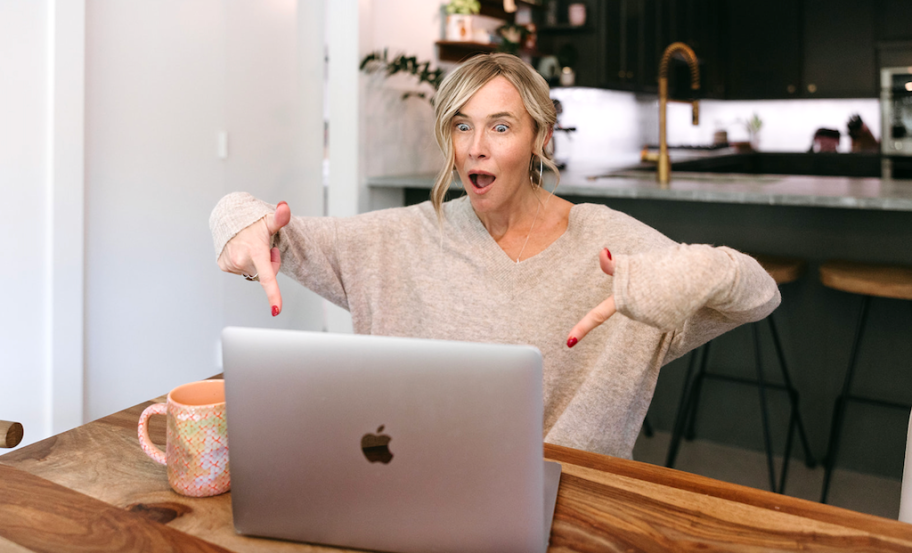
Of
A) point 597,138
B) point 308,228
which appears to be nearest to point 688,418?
point 308,228

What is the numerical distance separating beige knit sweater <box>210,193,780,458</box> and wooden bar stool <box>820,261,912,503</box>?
1160 mm

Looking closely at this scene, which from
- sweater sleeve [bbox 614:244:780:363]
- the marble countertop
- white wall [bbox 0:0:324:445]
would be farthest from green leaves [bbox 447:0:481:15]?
sweater sleeve [bbox 614:244:780:363]

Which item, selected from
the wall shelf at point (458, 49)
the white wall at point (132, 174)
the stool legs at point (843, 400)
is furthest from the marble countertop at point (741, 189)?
the wall shelf at point (458, 49)

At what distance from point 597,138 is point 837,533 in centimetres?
448

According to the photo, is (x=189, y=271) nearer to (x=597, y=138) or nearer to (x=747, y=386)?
(x=747, y=386)

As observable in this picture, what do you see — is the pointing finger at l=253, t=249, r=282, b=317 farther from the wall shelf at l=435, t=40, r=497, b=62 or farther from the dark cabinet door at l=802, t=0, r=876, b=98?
the dark cabinet door at l=802, t=0, r=876, b=98

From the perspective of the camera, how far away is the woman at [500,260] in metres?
1.18

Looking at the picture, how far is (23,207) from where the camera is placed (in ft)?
6.56

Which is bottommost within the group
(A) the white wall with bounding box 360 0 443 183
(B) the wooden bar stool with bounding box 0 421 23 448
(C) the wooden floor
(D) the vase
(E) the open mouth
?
(C) the wooden floor

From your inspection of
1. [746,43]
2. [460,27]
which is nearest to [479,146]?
[460,27]

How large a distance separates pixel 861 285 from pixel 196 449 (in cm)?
192

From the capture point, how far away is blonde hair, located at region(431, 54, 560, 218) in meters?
1.28

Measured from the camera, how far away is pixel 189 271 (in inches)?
102

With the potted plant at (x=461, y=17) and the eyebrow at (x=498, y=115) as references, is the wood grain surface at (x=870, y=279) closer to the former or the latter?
the eyebrow at (x=498, y=115)
